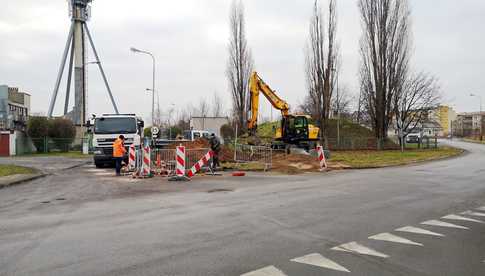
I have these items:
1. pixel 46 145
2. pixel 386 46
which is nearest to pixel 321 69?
pixel 386 46

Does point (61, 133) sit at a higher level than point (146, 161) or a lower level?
higher

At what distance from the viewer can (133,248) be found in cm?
589

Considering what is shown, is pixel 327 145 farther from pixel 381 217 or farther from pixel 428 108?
pixel 381 217

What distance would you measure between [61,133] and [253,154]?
34.9 metres

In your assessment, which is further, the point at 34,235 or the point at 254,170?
the point at 254,170

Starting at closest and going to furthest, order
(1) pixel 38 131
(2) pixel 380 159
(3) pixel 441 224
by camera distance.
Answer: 1. (3) pixel 441 224
2. (2) pixel 380 159
3. (1) pixel 38 131

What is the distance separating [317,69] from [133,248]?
36.3 metres

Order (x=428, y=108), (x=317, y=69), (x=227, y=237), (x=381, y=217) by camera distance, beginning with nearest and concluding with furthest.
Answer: (x=227, y=237) → (x=381, y=217) → (x=317, y=69) → (x=428, y=108)

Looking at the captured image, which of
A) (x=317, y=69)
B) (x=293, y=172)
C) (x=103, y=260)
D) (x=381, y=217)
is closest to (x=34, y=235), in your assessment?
(x=103, y=260)

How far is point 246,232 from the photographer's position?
6879 mm

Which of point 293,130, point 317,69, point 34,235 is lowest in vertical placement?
point 34,235

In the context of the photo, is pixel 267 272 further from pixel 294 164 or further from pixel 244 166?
pixel 294 164

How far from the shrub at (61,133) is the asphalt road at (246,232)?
40197 millimetres

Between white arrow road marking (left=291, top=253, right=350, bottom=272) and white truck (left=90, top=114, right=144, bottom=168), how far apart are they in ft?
60.3
